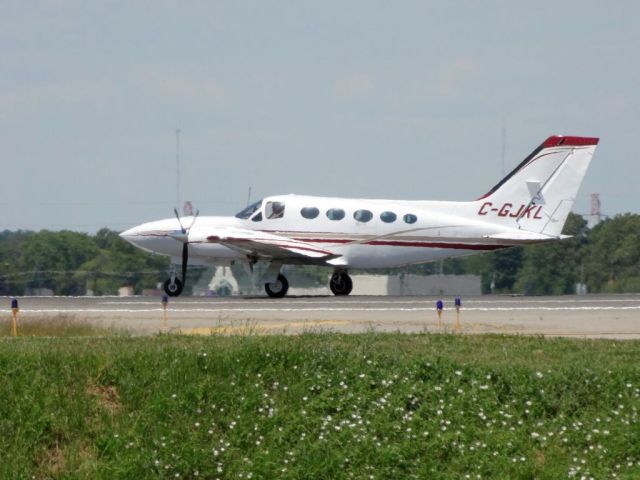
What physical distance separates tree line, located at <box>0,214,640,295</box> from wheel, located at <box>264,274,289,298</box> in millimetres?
33722

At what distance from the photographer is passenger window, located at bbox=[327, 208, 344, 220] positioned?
45.8 m

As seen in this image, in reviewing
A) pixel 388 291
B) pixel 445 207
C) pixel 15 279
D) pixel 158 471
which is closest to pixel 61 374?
pixel 158 471

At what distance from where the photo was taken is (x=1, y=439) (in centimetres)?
1817

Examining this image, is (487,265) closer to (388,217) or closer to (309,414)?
(388,217)

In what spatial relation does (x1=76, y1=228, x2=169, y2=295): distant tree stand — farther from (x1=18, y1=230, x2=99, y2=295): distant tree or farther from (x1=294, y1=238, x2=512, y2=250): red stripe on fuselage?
(x1=294, y1=238, x2=512, y2=250): red stripe on fuselage

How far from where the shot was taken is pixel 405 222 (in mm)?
45719

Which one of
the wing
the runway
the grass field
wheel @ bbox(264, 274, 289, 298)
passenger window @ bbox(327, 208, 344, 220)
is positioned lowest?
the grass field

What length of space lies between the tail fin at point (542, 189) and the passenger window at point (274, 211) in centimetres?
702

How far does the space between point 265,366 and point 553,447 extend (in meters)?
4.67

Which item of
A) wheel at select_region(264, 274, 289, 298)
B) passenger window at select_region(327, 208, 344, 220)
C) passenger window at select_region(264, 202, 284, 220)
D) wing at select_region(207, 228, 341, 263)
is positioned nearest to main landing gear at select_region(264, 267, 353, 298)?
wheel at select_region(264, 274, 289, 298)

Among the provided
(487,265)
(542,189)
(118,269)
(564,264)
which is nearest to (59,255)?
(118,269)

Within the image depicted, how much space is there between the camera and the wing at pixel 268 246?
4416 centimetres

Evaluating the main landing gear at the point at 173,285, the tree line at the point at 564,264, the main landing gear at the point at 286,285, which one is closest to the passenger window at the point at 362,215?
the main landing gear at the point at 286,285

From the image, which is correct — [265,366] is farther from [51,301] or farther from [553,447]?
[51,301]
